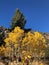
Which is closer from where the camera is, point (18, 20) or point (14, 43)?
point (14, 43)

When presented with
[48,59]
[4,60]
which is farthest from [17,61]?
[48,59]

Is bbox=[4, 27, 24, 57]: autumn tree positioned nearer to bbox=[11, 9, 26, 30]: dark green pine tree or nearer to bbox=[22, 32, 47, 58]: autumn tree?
bbox=[22, 32, 47, 58]: autumn tree

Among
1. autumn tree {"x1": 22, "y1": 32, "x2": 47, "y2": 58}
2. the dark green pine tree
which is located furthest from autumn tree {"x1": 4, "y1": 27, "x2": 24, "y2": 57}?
the dark green pine tree

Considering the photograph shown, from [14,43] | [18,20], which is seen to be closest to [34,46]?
[14,43]

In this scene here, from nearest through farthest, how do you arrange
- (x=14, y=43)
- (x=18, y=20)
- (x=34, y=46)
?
(x=34, y=46), (x=14, y=43), (x=18, y=20)

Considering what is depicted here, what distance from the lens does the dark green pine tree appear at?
282 ft

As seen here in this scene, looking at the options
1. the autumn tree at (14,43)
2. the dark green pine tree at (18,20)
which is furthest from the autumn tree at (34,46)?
the dark green pine tree at (18,20)

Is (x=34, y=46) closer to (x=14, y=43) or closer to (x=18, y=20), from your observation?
(x=14, y=43)

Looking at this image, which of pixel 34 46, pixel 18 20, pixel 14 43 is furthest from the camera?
→ pixel 18 20

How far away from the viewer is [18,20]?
86812 mm

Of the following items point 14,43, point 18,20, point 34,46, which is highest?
point 18,20

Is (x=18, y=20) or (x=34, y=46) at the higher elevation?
(x=18, y=20)

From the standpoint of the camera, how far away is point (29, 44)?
73188 millimetres

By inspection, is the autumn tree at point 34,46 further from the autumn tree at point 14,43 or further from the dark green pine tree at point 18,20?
the dark green pine tree at point 18,20
